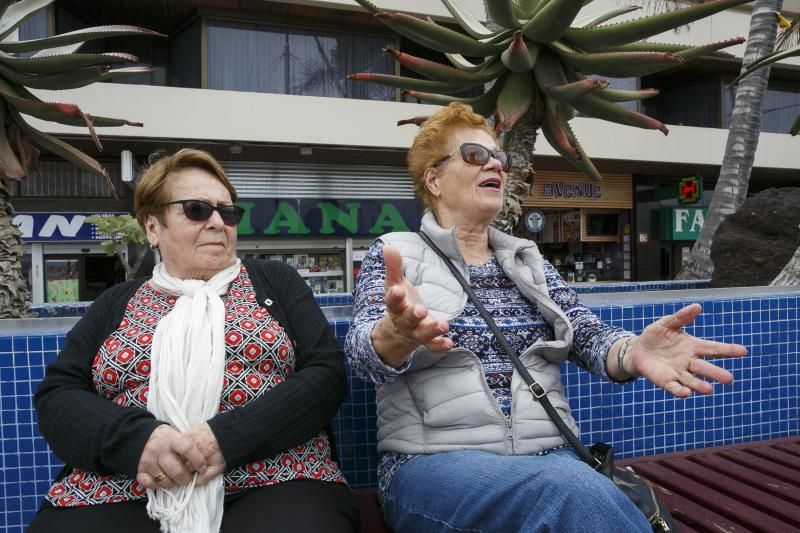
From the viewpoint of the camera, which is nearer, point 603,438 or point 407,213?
point 603,438

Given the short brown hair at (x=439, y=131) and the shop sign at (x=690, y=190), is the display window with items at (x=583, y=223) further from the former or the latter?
the short brown hair at (x=439, y=131)

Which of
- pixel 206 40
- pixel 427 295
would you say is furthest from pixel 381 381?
pixel 206 40

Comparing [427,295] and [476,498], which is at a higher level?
[427,295]

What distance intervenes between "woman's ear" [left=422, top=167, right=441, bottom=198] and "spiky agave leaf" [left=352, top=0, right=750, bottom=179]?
0.91 m

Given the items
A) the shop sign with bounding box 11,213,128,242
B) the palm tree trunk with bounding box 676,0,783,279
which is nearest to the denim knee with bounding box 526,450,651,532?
the palm tree trunk with bounding box 676,0,783,279

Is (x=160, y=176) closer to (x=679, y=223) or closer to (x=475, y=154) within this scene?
(x=475, y=154)

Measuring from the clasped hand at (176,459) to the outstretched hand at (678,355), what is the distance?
1.31 metres

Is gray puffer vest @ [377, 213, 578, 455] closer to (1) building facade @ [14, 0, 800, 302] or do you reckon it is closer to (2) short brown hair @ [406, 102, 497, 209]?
(2) short brown hair @ [406, 102, 497, 209]

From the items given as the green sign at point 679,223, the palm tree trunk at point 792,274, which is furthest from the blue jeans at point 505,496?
the green sign at point 679,223

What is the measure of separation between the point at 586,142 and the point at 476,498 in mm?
14869

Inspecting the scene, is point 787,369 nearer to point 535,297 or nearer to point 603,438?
point 603,438

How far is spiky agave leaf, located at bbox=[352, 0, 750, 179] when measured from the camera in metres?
3.17

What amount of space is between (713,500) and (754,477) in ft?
1.19

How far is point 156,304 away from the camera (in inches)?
83.8
